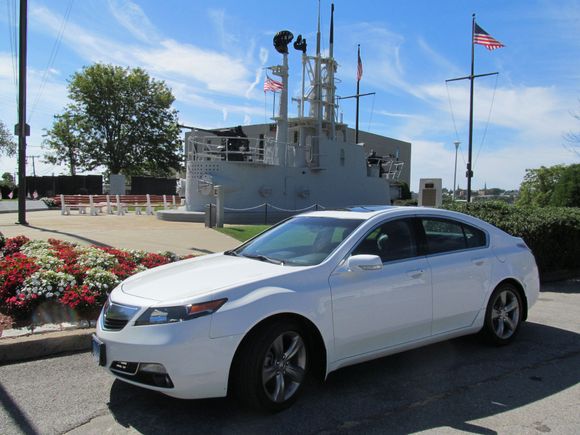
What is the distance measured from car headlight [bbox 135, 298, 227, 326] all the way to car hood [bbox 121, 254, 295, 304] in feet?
0.27

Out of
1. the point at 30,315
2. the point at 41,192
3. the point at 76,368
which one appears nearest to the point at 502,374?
the point at 76,368

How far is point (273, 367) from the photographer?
147 inches

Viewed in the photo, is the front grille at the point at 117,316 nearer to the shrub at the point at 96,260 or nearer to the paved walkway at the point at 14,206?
the shrub at the point at 96,260

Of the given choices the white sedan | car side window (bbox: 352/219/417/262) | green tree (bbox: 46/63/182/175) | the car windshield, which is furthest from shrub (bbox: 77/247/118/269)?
green tree (bbox: 46/63/182/175)

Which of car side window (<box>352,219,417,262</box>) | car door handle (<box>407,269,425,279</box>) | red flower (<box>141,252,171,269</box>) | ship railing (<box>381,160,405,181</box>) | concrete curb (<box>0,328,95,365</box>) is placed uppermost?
ship railing (<box>381,160,405,181</box>)

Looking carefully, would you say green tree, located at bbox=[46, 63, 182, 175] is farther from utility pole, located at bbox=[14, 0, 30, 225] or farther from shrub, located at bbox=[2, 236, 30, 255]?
shrub, located at bbox=[2, 236, 30, 255]

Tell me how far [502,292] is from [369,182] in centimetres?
2099

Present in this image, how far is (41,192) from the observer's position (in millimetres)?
44688

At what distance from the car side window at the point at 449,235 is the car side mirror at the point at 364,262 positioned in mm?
1046

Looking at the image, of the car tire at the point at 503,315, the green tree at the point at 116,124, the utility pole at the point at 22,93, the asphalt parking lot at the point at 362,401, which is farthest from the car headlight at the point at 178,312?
the green tree at the point at 116,124

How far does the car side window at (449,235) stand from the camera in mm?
4973

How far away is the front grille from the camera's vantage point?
3676mm

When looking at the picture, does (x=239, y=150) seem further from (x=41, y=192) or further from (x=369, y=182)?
(x=41, y=192)

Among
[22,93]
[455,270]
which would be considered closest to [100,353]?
[455,270]
